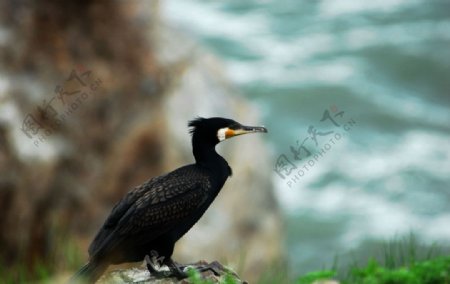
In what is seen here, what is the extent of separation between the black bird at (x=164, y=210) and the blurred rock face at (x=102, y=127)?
4590mm

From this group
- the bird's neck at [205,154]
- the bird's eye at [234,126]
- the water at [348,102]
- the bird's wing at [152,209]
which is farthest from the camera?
the water at [348,102]

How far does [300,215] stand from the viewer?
18.1 metres

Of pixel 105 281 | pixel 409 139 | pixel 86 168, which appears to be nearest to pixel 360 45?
pixel 409 139

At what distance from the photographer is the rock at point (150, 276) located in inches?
223

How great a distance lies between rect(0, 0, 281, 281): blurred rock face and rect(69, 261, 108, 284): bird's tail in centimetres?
454

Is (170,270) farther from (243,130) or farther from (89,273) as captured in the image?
(243,130)

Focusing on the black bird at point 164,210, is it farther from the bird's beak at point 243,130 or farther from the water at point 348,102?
the water at point 348,102

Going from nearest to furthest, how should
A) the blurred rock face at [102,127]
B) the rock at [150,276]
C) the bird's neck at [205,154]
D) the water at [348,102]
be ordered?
the bird's neck at [205,154] < the rock at [150,276] < the blurred rock face at [102,127] < the water at [348,102]

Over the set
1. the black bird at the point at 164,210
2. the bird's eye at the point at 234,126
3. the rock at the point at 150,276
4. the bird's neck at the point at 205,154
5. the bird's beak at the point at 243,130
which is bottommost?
the rock at the point at 150,276

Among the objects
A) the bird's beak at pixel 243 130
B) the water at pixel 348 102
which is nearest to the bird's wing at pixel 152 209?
the bird's beak at pixel 243 130

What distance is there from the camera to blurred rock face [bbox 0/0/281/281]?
996 centimetres

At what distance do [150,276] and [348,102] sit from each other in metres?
15.6

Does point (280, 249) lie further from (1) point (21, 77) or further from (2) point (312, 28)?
(2) point (312, 28)

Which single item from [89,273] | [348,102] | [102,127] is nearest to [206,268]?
[89,273]
